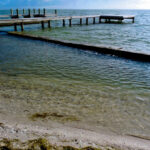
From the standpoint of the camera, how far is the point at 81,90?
5.77 meters

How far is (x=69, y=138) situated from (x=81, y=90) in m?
2.74

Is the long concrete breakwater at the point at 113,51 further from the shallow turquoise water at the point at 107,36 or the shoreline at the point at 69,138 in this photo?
the shoreline at the point at 69,138

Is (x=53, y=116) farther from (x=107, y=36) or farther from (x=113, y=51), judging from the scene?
(x=107, y=36)

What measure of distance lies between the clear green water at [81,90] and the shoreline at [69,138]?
43 cm

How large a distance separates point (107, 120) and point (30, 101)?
84.5 inches

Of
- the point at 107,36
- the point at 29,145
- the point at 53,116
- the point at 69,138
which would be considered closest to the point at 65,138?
the point at 69,138

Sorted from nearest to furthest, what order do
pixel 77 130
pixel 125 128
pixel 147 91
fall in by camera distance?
pixel 77 130
pixel 125 128
pixel 147 91

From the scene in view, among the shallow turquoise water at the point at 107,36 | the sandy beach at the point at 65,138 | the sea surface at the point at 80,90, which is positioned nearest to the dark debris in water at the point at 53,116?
the sea surface at the point at 80,90

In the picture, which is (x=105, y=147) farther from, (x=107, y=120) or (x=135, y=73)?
(x=135, y=73)

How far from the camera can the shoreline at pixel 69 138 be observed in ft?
9.60

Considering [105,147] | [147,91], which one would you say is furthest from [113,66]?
[105,147]

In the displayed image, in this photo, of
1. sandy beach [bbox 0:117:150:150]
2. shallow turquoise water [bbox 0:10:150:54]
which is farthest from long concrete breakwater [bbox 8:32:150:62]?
sandy beach [bbox 0:117:150:150]

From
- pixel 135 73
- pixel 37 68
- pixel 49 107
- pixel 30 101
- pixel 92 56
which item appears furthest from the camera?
pixel 92 56

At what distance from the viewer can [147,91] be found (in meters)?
5.70
